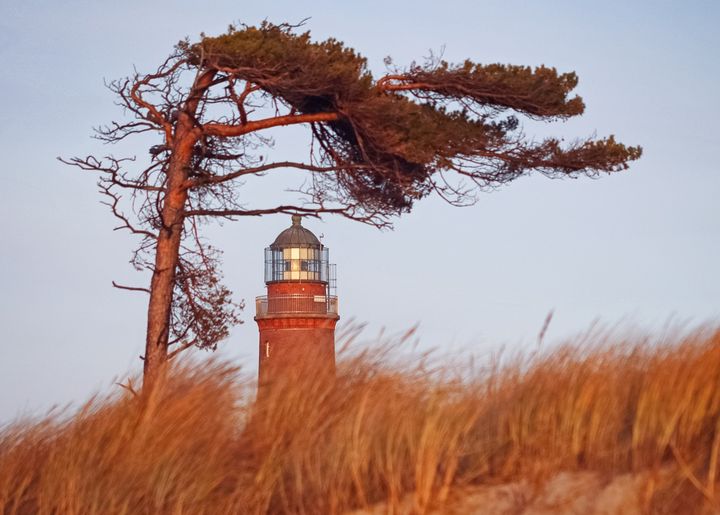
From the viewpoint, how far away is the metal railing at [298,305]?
2547 centimetres

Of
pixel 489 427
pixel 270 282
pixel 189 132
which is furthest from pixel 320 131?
pixel 270 282

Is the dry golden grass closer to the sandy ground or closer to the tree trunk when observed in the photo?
the sandy ground

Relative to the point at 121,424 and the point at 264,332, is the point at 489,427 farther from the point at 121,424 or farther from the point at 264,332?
the point at 264,332

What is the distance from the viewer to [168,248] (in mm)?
11375

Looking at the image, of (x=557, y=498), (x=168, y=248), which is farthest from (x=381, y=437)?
(x=168, y=248)

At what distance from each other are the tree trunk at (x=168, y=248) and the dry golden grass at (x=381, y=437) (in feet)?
15.3

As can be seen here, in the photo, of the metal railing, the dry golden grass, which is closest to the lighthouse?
the metal railing

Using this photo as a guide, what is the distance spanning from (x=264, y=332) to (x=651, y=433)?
21.5m

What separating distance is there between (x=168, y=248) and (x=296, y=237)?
14220mm

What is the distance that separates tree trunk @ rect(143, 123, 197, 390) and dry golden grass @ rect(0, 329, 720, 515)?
4.68 metres

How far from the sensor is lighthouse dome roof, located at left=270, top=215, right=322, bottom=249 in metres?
25.5

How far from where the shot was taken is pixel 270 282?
2605 centimetres

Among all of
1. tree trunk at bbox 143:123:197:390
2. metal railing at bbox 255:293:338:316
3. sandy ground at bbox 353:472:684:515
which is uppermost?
metal railing at bbox 255:293:338:316

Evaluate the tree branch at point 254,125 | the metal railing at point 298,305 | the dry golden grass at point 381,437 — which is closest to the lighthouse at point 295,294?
the metal railing at point 298,305
